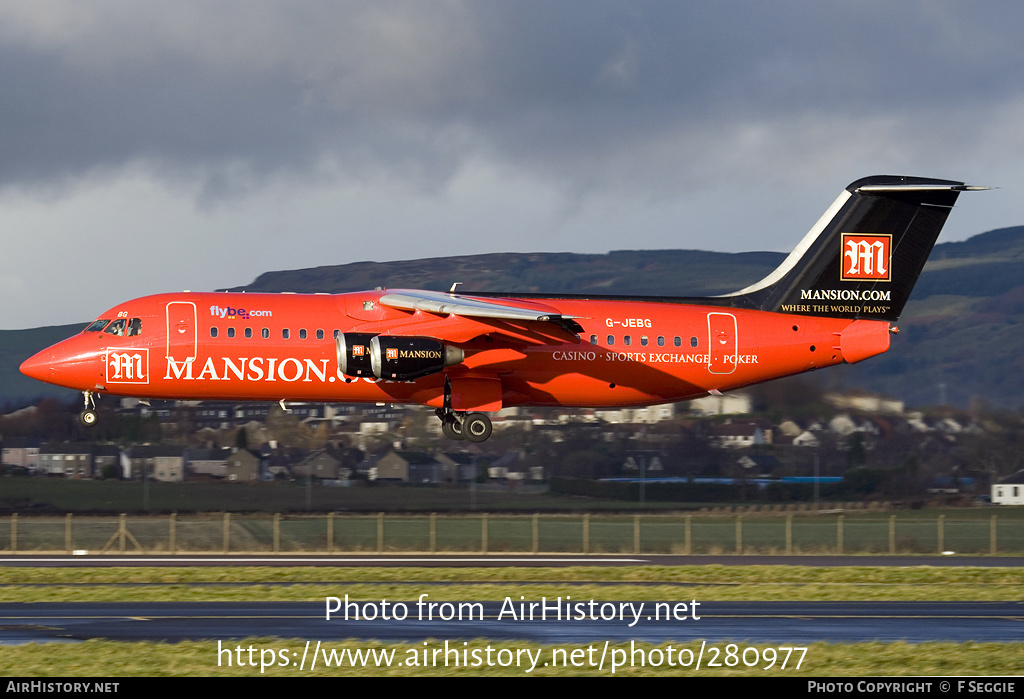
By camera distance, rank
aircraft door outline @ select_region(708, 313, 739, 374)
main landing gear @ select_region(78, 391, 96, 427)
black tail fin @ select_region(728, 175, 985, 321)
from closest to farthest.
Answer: main landing gear @ select_region(78, 391, 96, 427) < aircraft door outline @ select_region(708, 313, 739, 374) < black tail fin @ select_region(728, 175, 985, 321)

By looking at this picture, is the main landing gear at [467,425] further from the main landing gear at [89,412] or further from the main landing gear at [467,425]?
the main landing gear at [89,412]

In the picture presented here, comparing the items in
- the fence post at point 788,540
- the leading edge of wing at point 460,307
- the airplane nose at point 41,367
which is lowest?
the fence post at point 788,540

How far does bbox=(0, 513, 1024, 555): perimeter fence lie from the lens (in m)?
41.0

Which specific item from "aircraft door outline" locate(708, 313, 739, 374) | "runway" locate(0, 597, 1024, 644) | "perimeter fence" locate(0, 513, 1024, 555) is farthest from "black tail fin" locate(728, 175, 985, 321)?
"runway" locate(0, 597, 1024, 644)

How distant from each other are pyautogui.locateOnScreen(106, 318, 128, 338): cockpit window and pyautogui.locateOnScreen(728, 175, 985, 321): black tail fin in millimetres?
16975

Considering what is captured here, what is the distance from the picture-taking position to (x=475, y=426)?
112 feet

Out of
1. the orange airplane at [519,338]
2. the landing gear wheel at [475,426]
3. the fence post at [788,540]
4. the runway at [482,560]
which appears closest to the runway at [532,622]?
the orange airplane at [519,338]

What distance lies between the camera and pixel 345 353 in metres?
31.6

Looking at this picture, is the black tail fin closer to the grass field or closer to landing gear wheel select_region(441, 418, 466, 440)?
the grass field

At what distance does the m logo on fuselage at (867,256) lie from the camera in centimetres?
3741

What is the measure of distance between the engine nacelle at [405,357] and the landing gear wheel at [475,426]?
2351 mm

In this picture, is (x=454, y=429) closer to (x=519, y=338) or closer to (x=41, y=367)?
(x=519, y=338)

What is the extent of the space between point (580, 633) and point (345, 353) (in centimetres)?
1305

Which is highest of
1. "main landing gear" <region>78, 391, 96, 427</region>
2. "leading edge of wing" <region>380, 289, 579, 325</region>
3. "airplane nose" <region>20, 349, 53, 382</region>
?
"leading edge of wing" <region>380, 289, 579, 325</region>
